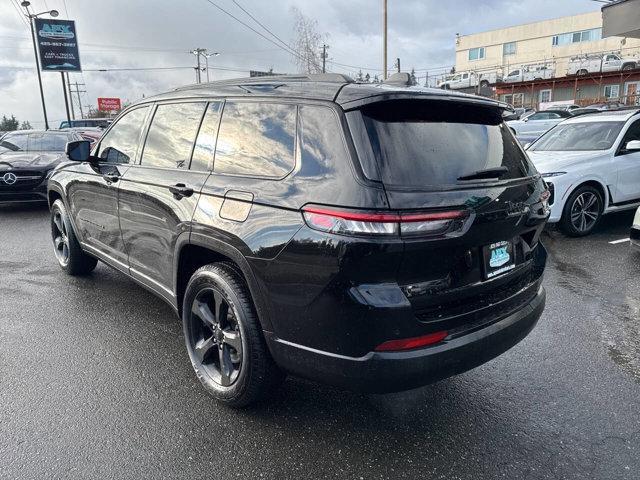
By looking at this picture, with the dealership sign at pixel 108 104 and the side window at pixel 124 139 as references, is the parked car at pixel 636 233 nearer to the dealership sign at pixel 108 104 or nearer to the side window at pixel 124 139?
the side window at pixel 124 139

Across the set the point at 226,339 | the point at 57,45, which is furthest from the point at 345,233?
A: the point at 57,45

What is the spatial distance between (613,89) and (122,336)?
45.0 m

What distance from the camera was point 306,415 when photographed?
286 cm

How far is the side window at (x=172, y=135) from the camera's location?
3.25 m

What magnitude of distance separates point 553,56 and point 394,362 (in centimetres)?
5803

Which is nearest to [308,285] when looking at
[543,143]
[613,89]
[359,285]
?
[359,285]

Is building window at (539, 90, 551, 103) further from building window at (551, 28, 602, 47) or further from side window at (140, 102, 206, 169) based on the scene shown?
side window at (140, 102, 206, 169)

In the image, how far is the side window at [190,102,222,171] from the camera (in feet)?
9.91

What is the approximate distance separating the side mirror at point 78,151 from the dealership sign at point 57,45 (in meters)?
33.3

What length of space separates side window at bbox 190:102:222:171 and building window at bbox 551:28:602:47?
56106 mm

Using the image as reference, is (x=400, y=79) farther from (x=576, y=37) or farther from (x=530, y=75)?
(x=576, y=37)

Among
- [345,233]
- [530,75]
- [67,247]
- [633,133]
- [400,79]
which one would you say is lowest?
[67,247]

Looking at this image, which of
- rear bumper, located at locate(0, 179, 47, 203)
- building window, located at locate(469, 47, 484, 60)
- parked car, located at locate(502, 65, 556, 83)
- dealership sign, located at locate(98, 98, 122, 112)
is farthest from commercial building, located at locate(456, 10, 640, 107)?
dealership sign, located at locate(98, 98, 122, 112)

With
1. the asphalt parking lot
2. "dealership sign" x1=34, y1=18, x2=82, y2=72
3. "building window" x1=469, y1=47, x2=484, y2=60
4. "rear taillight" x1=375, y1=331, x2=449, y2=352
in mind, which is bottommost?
the asphalt parking lot
